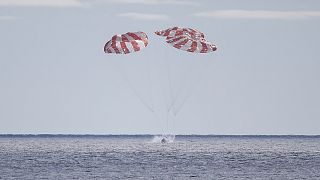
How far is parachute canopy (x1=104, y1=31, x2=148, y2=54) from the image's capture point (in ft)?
213

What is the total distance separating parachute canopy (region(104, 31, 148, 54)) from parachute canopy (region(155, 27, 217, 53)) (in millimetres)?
1348

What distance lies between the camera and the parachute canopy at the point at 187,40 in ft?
212

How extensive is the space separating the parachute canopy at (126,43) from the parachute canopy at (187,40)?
135 cm

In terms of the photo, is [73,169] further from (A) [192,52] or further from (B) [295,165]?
(B) [295,165]

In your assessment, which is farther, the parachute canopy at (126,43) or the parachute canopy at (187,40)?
the parachute canopy at (126,43)

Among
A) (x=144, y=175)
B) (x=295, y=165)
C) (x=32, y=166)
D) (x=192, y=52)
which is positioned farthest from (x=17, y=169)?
(x=295, y=165)

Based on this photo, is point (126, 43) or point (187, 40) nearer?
point (187, 40)

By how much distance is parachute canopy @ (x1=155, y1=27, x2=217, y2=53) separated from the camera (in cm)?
6462

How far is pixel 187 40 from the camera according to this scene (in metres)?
65.6

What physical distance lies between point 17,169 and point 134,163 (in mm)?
11849

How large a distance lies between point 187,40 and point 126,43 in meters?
3.97

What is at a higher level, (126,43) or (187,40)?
(187,40)

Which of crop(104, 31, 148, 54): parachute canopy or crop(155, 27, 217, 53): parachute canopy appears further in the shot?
crop(104, 31, 148, 54): parachute canopy

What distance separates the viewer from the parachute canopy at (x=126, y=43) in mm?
65000
